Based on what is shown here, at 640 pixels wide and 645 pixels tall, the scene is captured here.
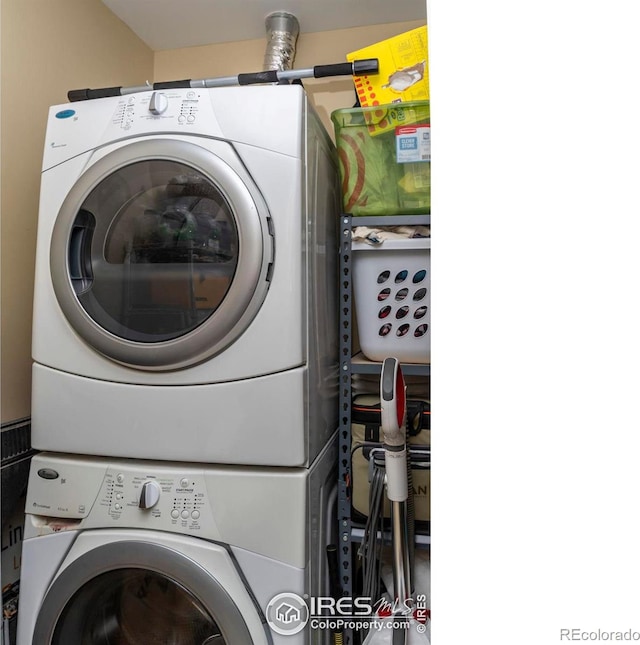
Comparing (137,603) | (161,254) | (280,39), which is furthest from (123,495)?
(280,39)

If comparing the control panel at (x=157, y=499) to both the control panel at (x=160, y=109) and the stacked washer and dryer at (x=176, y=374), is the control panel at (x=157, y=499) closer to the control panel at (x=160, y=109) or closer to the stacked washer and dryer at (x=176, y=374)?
the stacked washer and dryer at (x=176, y=374)

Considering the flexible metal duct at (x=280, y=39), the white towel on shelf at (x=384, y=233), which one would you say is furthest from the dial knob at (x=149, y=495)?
the flexible metal duct at (x=280, y=39)

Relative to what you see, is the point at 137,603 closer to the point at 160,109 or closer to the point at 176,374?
the point at 176,374

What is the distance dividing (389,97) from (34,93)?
1062mm

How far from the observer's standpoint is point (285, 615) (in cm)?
115

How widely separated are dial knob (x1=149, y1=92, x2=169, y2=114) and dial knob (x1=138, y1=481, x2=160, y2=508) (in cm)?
93

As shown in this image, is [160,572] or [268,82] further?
[268,82]

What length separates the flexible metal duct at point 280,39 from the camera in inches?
72.2

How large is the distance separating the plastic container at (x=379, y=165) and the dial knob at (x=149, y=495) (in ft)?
2.99

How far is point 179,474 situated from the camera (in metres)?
1.22
